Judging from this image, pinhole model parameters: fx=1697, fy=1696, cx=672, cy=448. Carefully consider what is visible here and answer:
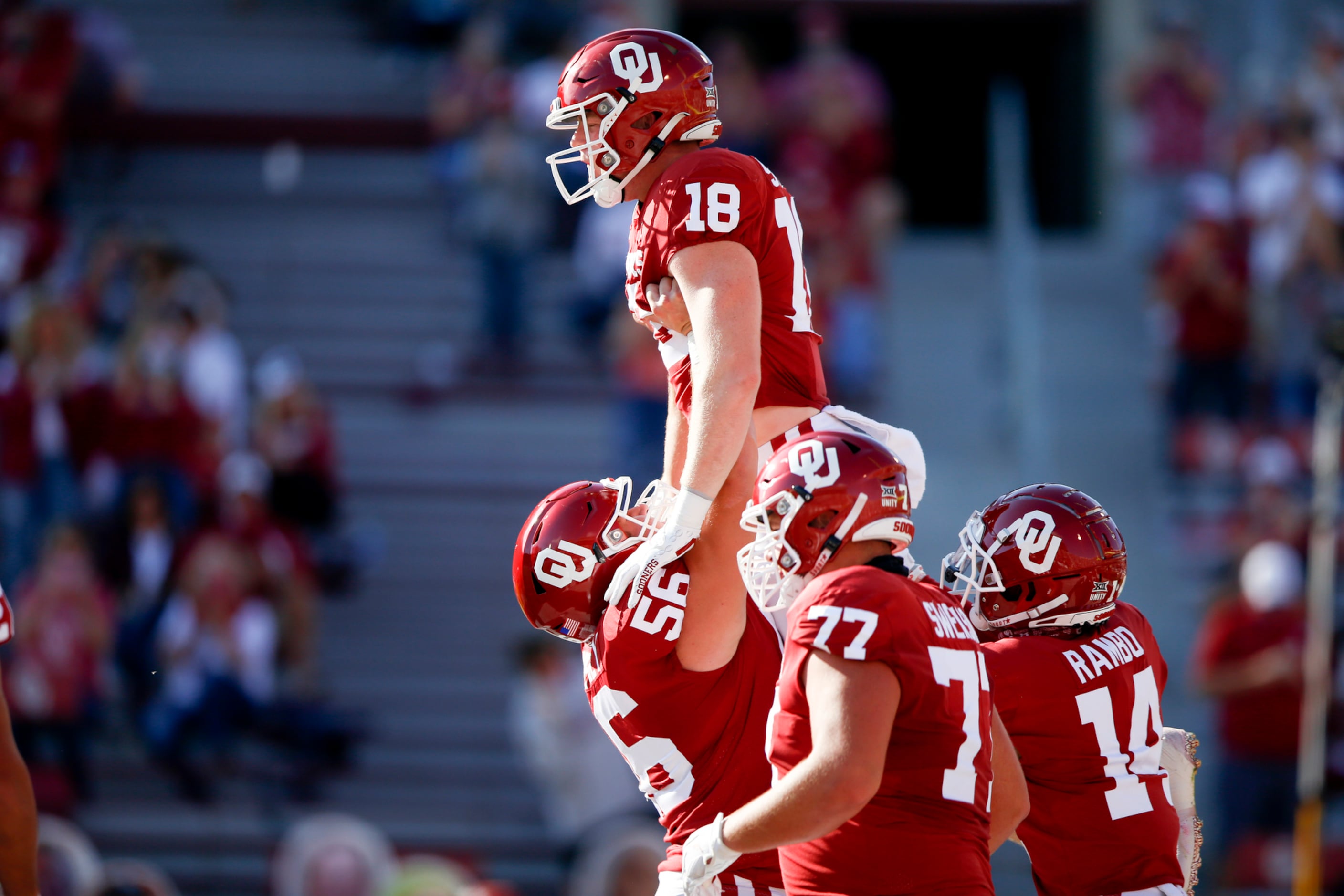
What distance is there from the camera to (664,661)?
12.9 ft

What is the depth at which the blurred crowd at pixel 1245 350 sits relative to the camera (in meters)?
9.66

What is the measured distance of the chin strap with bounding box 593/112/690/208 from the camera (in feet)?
13.9

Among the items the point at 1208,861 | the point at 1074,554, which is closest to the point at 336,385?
the point at 1208,861

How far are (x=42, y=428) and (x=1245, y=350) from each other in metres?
8.09

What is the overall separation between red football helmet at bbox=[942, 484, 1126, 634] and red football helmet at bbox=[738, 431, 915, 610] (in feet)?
1.68

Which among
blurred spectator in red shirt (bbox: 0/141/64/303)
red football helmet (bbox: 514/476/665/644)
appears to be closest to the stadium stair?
blurred spectator in red shirt (bbox: 0/141/64/303)

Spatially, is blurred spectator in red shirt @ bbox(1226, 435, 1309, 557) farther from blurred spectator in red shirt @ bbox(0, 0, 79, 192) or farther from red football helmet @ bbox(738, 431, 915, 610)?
blurred spectator in red shirt @ bbox(0, 0, 79, 192)

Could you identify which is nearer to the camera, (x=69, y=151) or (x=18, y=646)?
(x=18, y=646)

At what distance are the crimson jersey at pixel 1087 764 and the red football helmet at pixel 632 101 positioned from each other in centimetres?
149

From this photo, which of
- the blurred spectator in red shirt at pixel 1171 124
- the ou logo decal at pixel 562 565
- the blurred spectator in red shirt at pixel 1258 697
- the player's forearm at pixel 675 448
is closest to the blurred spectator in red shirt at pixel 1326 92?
the blurred spectator in red shirt at pixel 1171 124

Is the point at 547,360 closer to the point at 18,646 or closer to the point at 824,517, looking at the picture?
the point at 18,646

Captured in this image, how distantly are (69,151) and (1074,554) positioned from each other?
12.5m

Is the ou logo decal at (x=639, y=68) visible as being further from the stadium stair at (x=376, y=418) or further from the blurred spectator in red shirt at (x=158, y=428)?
the blurred spectator in red shirt at (x=158, y=428)

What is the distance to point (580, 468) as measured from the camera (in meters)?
12.2
